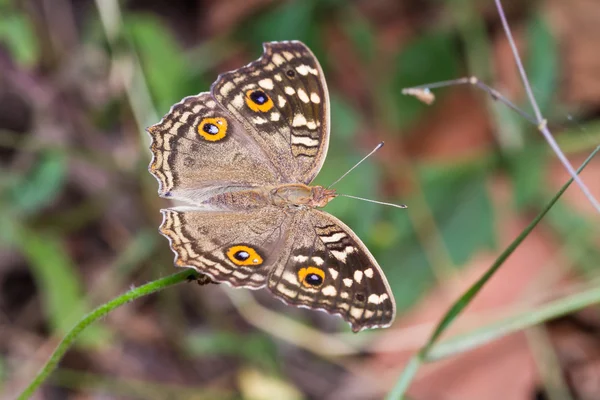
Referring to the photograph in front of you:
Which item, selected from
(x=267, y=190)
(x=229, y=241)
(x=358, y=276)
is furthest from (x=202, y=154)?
(x=358, y=276)

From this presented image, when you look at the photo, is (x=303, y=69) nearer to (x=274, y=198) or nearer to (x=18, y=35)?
(x=274, y=198)

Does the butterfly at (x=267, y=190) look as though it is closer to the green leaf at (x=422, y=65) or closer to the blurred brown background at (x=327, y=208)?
the blurred brown background at (x=327, y=208)

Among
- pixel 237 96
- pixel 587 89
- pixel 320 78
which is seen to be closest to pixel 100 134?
pixel 237 96

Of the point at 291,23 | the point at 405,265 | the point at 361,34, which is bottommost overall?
the point at 405,265

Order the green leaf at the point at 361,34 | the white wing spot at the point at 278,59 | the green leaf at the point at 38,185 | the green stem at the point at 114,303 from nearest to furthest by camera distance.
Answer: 1. the green stem at the point at 114,303
2. the white wing spot at the point at 278,59
3. the green leaf at the point at 38,185
4. the green leaf at the point at 361,34

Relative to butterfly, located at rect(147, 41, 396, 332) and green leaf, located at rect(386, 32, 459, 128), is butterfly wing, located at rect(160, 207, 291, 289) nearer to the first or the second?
butterfly, located at rect(147, 41, 396, 332)

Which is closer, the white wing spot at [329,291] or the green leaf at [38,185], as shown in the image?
the white wing spot at [329,291]

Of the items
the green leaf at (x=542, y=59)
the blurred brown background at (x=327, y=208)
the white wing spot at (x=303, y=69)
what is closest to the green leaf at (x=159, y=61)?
the blurred brown background at (x=327, y=208)
